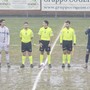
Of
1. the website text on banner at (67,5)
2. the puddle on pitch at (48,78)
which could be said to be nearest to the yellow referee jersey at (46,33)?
the puddle on pitch at (48,78)

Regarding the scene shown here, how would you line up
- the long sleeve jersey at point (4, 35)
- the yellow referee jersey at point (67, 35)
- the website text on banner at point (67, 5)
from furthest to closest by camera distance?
the website text on banner at point (67, 5), the yellow referee jersey at point (67, 35), the long sleeve jersey at point (4, 35)

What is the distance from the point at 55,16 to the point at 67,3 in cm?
192

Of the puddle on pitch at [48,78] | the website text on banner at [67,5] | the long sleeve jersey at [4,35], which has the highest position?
the website text on banner at [67,5]

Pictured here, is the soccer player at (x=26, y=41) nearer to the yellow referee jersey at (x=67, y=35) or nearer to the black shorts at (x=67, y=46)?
the yellow referee jersey at (x=67, y=35)

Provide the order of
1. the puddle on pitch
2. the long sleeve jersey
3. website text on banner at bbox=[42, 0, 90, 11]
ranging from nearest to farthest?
the puddle on pitch
the long sleeve jersey
website text on banner at bbox=[42, 0, 90, 11]

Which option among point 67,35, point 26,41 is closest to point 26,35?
point 26,41

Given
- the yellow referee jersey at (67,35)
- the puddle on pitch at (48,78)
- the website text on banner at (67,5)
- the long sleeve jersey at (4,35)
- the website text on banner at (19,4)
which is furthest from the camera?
the website text on banner at (19,4)

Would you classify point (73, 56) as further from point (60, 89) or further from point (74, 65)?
point (60, 89)

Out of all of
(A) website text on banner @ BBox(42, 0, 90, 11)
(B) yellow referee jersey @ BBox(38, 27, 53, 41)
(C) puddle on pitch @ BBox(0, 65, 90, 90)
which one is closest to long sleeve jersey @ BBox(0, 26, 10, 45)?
(C) puddle on pitch @ BBox(0, 65, 90, 90)

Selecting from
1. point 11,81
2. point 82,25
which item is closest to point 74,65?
point 11,81

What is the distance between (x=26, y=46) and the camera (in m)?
19.3

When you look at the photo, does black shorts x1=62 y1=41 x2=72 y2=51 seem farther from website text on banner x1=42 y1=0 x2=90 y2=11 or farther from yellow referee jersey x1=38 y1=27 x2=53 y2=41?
website text on banner x1=42 y1=0 x2=90 y2=11

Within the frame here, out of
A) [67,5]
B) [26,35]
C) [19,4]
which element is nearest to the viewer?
[26,35]

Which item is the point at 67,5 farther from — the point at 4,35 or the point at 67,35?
the point at 4,35
